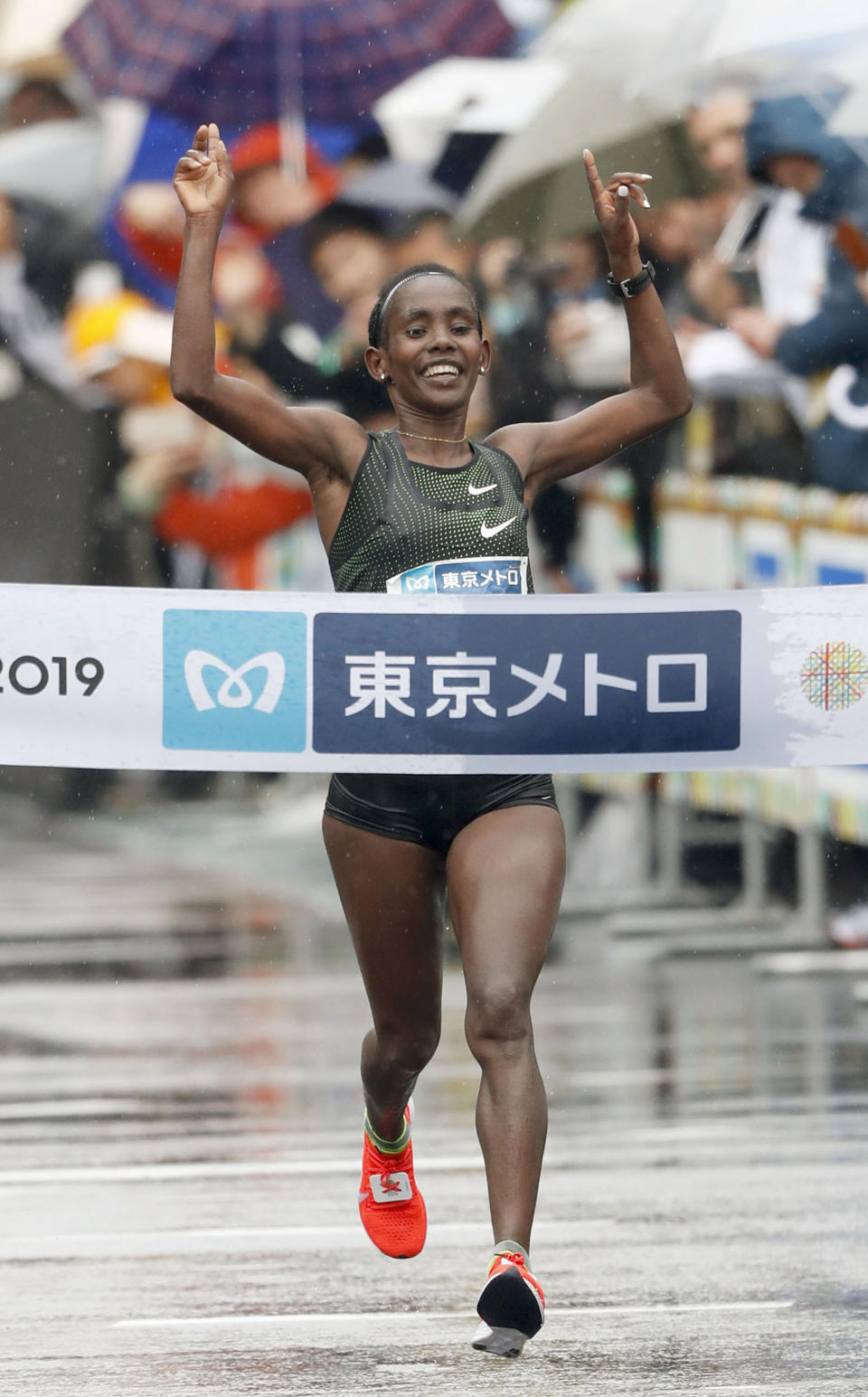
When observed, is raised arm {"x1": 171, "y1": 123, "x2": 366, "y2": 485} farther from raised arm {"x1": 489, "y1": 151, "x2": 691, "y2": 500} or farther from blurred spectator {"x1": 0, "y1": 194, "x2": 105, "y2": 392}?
blurred spectator {"x1": 0, "y1": 194, "x2": 105, "y2": 392}

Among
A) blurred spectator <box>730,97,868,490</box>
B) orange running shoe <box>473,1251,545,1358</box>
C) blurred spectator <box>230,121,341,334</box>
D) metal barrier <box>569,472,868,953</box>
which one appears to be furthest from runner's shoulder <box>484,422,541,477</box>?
blurred spectator <box>230,121,341,334</box>

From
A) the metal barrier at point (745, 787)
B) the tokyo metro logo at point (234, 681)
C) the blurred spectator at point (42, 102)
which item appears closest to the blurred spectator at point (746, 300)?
the metal barrier at point (745, 787)

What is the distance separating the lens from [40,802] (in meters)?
17.9

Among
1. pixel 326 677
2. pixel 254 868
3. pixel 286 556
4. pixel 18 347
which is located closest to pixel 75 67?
pixel 18 347

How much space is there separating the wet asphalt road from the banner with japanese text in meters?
1.30

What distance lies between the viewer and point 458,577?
576cm

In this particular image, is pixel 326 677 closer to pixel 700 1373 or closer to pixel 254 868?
pixel 700 1373

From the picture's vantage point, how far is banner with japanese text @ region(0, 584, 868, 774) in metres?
5.92

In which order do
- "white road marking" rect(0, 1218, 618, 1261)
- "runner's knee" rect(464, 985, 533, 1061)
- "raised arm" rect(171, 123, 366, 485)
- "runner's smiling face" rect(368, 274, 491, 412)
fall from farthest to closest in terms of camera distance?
"white road marking" rect(0, 1218, 618, 1261) → "runner's smiling face" rect(368, 274, 491, 412) → "raised arm" rect(171, 123, 366, 485) → "runner's knee" rect(464, 985, 533, 1061)

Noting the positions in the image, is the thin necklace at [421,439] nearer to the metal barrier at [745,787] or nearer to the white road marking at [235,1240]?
the white road marking at [235,1240]

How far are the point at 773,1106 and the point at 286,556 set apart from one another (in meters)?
6.14

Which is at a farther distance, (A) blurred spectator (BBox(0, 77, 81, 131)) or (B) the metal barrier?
(A) blurred spectator (BBox(0, 77, 81, 131))

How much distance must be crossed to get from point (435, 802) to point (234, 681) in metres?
0.62

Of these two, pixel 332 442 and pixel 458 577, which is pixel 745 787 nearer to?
pixel 458 577
